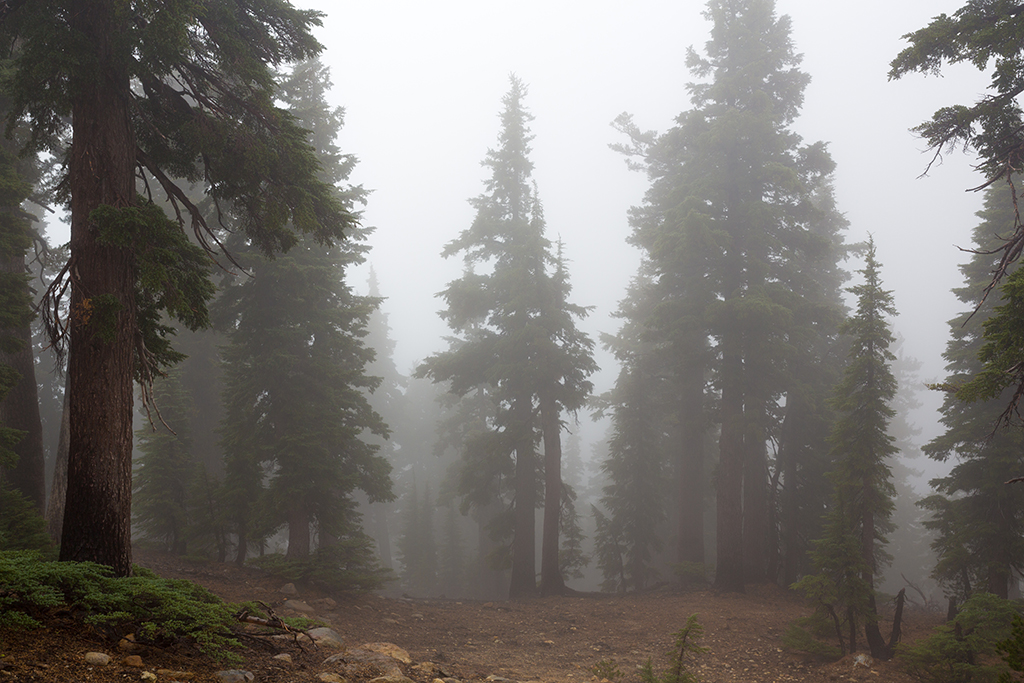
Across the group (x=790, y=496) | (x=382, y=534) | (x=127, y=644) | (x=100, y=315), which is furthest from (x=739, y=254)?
(x=382, y=534)

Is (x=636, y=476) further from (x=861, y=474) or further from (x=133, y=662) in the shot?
(x=133, y=662)

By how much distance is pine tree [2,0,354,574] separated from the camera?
630 cm

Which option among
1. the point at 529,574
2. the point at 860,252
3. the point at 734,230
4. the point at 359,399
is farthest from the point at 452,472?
the point at 860,252

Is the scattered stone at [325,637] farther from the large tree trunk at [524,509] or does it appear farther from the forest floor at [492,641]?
the large tree trunk at [524,509]

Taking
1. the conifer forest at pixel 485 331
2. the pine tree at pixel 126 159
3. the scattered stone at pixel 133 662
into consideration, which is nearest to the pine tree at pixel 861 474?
the conifer forest at pixel 485 331

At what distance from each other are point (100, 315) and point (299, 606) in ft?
25.7

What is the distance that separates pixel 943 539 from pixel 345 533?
16461 millimetres

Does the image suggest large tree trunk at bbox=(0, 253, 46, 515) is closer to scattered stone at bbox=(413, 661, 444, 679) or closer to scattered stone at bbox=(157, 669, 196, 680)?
scattered stone at bbox=(157, 669, 196, 680)

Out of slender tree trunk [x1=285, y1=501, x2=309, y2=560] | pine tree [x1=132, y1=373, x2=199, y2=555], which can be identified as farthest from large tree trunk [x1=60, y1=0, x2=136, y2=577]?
pine tree [x1=132, y1=373, x2=199, y2=555]

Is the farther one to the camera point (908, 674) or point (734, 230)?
point (734, 230)

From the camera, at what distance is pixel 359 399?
15.7m

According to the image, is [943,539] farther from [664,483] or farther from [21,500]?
[21,500]

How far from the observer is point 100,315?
6.16 metres

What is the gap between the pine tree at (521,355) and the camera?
19250 millimetres
